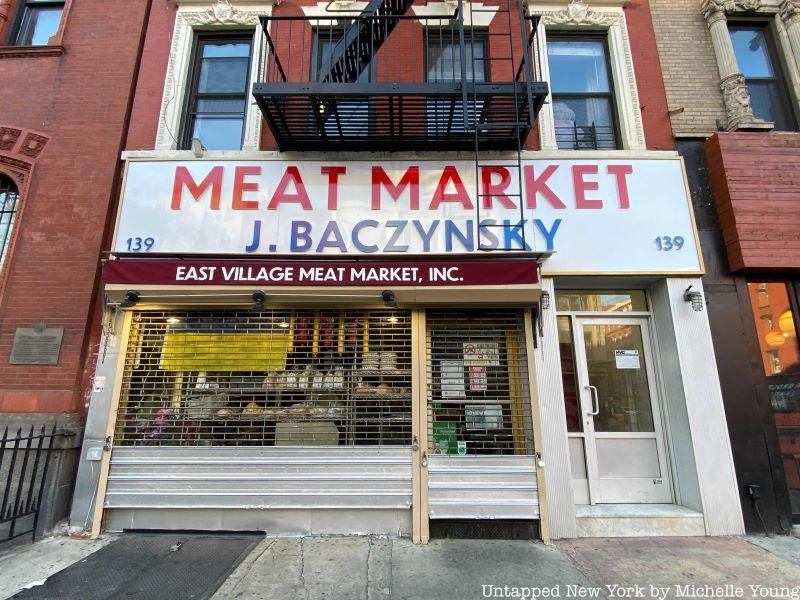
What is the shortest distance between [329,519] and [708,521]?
13.9ft

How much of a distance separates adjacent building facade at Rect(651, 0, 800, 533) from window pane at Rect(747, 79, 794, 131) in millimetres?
15

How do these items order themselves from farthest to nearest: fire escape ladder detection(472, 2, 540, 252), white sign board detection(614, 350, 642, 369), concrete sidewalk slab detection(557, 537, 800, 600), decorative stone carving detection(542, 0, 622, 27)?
decorative stone carving detection(542, 0, 622, 27) < white sign board detection(614, 350, 642, 369) < fire escape ladder detection(472, 2, 540, 252) < concrete sidewalk slab detection(557, 537, 800, 600)

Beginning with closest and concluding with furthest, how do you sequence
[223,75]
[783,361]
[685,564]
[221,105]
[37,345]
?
[685,564], [37,345], [783,361], [221,105], [223,75]

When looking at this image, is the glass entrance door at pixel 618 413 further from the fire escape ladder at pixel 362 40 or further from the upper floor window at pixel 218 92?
the upper floor window at pixel 218 92

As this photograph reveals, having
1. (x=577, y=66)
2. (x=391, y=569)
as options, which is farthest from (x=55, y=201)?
(x=577, y=66)

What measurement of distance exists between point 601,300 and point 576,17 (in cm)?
445

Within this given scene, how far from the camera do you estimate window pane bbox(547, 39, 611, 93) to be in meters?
6.50

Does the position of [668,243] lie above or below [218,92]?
below

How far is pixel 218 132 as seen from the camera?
21.1ft

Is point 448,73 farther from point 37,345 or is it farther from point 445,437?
point 37,345

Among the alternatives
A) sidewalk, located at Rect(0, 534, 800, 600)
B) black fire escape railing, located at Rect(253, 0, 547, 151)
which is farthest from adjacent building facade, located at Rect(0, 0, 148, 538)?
black fire escape railing, located at Rect(253, 0, 547, 151)

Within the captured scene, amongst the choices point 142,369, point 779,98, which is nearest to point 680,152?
point 779,98

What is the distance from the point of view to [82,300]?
533 cm

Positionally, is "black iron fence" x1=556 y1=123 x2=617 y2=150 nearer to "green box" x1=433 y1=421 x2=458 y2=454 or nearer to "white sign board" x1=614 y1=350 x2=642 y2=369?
"white sign board" x1=614 y1=350 x2=642 y2=369
